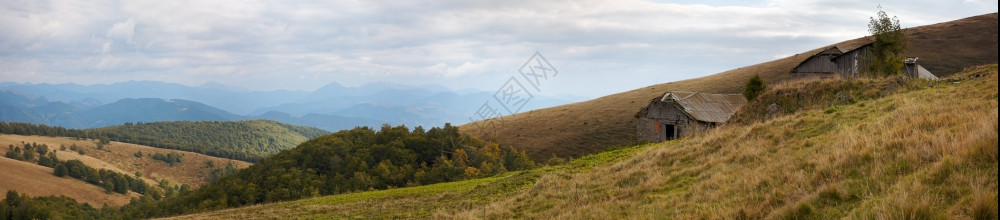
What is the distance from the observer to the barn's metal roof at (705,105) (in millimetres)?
48750

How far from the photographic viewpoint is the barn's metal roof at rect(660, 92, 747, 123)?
4875 cm

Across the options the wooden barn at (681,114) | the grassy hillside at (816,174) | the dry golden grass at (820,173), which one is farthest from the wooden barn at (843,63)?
the dry golden grass at (820,173)

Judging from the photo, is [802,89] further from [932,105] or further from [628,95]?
[628,95]

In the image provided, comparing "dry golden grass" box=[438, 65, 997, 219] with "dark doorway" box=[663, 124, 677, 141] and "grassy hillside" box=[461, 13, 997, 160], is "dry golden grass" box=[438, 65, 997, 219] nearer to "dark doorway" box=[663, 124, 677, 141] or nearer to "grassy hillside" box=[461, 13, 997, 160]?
"dark doorway" box=[663, 124, 677, 141]

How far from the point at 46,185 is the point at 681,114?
182 meters

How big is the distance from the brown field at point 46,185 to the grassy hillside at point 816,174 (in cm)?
17461

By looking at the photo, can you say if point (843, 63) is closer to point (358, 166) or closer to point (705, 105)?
point (705, 105)

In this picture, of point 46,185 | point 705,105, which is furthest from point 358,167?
point 46,185

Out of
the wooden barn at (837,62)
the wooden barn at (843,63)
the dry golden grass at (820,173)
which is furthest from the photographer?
the wooden barn at (837,62)

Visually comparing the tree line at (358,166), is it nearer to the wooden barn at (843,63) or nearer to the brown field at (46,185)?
the wooden barn at (843,63)

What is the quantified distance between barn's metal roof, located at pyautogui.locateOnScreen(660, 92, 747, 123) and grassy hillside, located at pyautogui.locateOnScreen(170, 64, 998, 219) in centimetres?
2509

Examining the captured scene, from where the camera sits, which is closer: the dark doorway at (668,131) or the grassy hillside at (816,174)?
the grassy hillside at (816,174)

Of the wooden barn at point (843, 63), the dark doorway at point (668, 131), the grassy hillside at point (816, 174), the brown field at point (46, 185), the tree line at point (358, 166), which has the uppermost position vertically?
the wooden barn at point (843, 63)

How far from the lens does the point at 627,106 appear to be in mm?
89812
